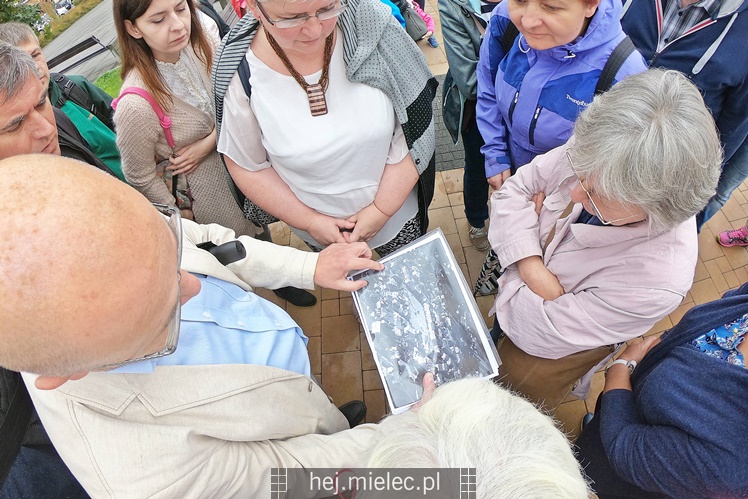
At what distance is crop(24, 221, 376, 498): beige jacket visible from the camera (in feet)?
3.45

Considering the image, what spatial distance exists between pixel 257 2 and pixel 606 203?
134 centimetres

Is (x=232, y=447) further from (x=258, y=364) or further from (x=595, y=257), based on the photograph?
(x=595, y=257)

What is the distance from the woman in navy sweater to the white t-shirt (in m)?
1.35

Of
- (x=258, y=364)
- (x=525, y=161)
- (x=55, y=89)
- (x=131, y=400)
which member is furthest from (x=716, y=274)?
(x=55, y=89)

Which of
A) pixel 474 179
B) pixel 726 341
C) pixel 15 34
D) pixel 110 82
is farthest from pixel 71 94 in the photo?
pixel 110 82

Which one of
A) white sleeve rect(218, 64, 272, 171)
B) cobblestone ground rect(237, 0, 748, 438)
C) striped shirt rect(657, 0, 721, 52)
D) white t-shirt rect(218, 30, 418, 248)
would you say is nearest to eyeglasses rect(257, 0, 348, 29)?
white t-shirt rect(218, 30, 418, 248)

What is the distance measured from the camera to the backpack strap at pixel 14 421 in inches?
44.4

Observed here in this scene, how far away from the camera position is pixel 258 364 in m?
1.40

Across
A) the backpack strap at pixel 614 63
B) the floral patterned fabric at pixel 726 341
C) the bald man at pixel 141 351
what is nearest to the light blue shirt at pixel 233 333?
the bald man at pixel 141 351

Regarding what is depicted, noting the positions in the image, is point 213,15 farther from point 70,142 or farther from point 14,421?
point 14,421

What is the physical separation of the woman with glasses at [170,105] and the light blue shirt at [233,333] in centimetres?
96

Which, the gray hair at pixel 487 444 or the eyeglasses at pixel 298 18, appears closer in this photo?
the gray hair at pixel 487 444

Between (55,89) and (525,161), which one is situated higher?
(55,89)

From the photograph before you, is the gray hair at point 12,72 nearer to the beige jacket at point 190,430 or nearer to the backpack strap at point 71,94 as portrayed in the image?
the beige jacket at point 190,430
